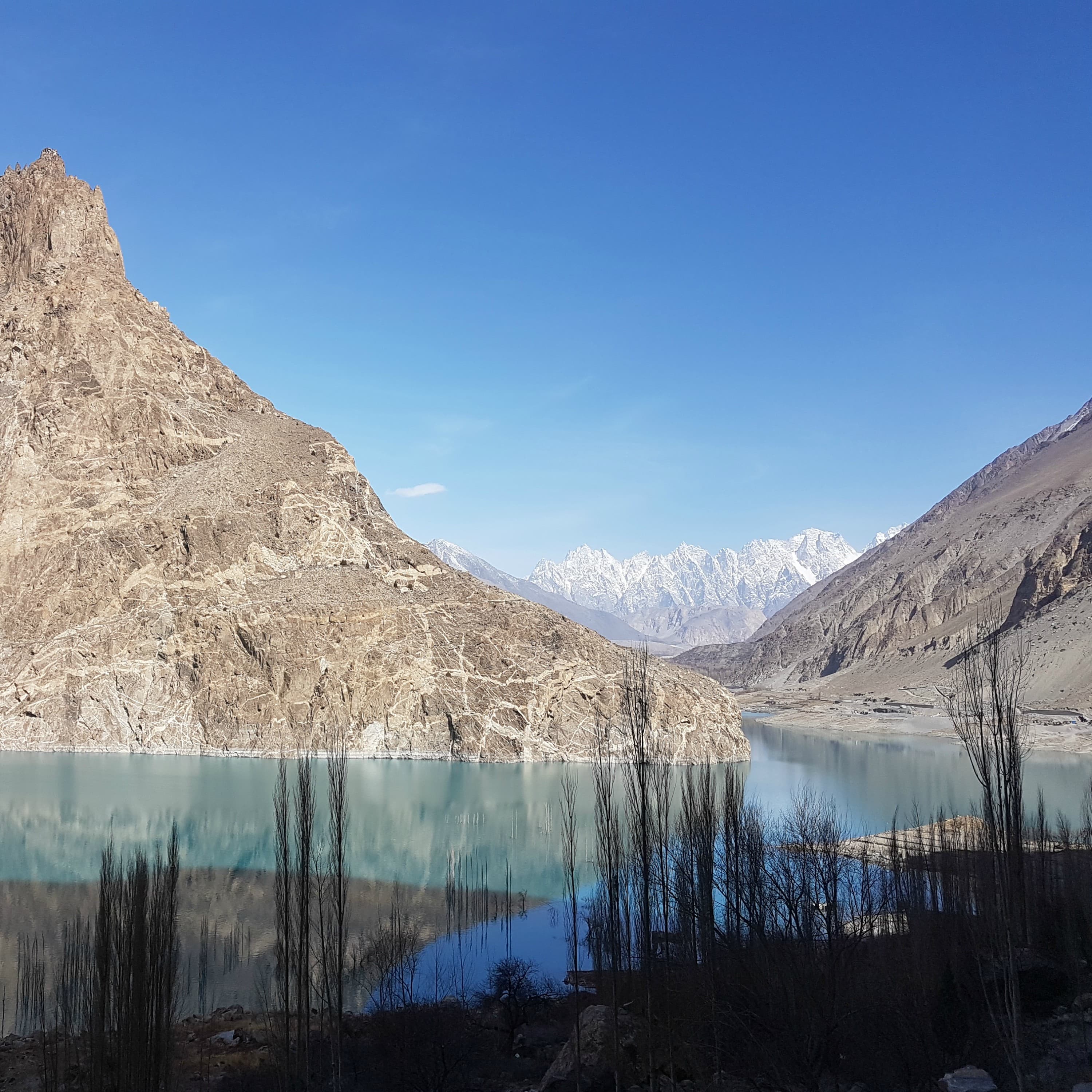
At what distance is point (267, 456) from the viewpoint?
95.8 meters

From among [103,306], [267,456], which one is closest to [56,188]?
[103,306]

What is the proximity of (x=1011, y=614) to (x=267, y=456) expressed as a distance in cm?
11618

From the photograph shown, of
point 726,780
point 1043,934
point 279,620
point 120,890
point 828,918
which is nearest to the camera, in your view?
point 120,890

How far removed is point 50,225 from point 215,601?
52523mm

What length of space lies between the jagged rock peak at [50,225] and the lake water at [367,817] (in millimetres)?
59410

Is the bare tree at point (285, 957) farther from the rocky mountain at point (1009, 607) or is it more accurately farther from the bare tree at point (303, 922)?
the rocky mountain at point (1009, 607)

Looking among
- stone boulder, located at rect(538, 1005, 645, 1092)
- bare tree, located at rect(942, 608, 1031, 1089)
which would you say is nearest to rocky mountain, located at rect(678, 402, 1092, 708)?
bare tree, located at rect(942, 608, 1031, 1089)

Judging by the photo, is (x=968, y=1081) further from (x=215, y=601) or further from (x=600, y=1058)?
(x=215, y=601)

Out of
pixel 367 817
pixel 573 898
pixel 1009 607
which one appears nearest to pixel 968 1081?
pixel 573 898

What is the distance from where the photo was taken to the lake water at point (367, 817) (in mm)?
31078

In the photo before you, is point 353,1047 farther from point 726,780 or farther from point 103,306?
point 103,306

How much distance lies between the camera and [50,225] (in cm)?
10388

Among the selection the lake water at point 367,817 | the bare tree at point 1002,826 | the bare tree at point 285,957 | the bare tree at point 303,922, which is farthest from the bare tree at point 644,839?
the lake water at point 367,817

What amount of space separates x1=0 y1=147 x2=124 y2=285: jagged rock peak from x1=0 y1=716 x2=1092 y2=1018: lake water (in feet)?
195
